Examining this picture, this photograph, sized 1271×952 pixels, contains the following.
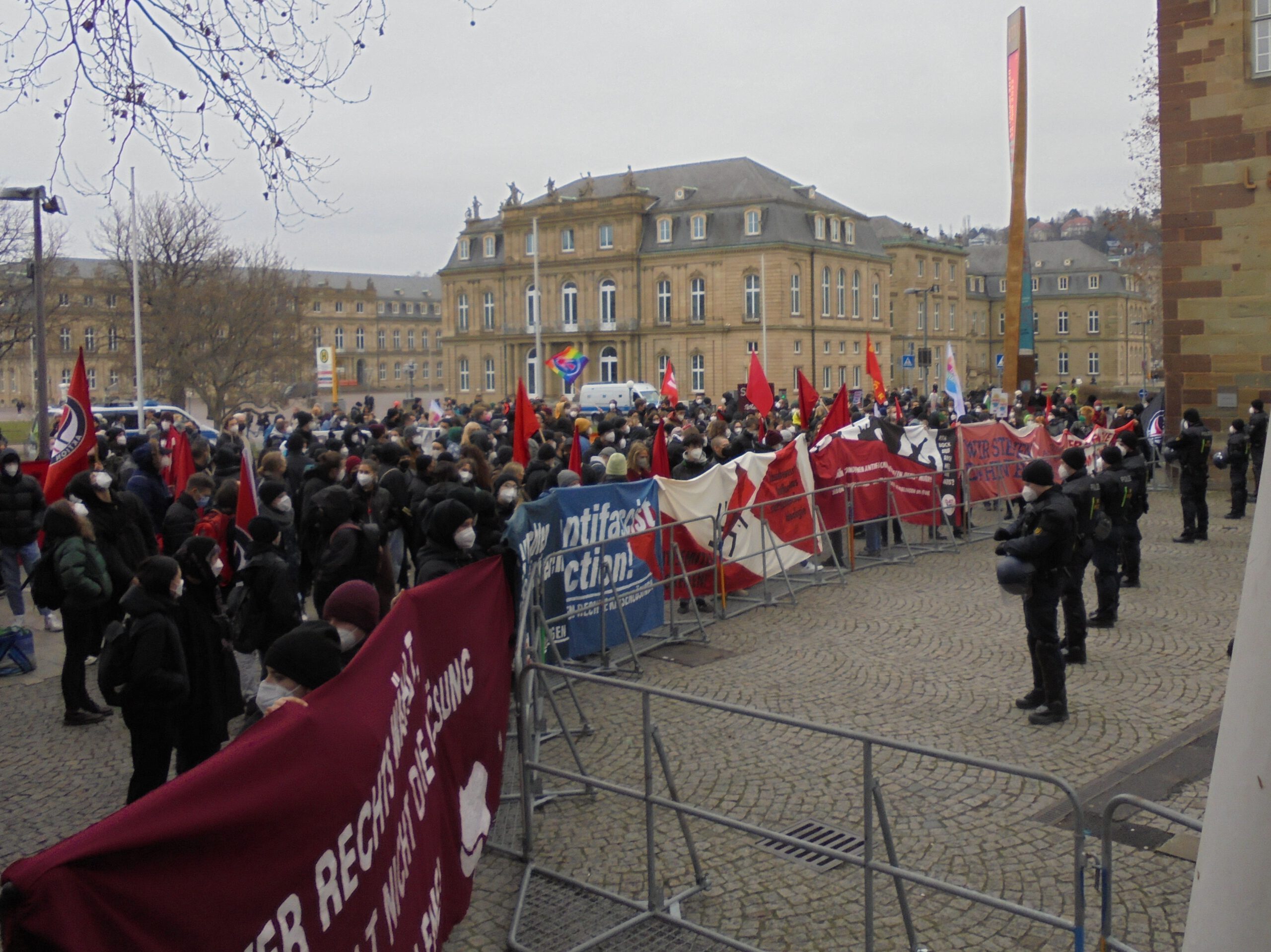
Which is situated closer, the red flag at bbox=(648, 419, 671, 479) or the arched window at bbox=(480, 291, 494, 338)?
the red flag at bbox=(648, 419, 671, 479)

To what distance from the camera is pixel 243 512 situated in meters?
8.90

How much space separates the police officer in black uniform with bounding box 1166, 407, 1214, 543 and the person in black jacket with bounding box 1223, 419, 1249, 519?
0.99 metres

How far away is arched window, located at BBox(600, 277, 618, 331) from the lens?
74.0 meters

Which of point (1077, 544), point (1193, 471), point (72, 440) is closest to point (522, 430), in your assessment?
point (72, 440)

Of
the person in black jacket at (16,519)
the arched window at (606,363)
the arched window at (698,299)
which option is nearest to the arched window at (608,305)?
the arched window at (606,363)

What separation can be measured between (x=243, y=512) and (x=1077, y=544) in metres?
6.61

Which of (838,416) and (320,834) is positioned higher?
(838,416)

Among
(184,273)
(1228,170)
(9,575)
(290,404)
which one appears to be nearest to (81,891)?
(9,575)

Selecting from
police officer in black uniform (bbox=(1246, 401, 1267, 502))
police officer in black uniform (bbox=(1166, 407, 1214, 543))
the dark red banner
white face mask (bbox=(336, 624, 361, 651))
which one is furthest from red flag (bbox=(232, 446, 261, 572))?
police officer in black uniform (bbox=(1246, 401, 1267, 502))

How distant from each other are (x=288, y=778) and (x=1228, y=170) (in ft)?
71.2

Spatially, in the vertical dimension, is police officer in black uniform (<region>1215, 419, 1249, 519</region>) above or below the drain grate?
above

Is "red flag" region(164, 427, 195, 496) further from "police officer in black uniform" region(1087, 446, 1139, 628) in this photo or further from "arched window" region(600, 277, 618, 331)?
"arched window" region(600, 277, 618, 331)

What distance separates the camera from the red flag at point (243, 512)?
8.70 m

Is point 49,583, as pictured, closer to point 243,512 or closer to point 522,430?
point 243,512
